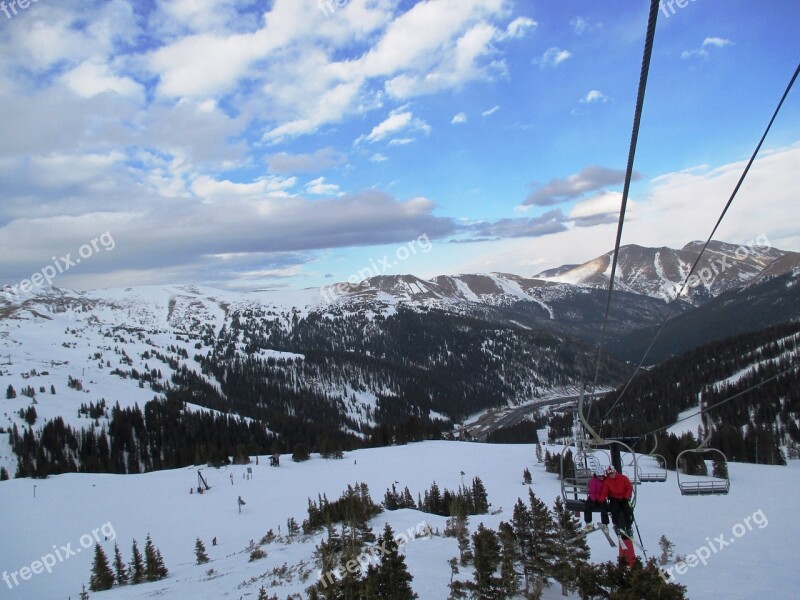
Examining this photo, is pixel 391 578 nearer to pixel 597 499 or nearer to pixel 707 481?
pixel 597 499

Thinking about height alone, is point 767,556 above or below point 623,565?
below

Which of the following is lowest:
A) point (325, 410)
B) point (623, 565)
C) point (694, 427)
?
point (694, 427)

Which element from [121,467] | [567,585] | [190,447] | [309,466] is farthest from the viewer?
[190,447]

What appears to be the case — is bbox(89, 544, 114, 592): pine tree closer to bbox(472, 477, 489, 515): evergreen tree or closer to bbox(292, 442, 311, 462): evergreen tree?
bbox(472, 477, 489, 515): evergreen tree

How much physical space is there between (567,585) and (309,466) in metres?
53.1

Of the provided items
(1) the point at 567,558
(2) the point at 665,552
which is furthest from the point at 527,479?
(1) the point at 567,558

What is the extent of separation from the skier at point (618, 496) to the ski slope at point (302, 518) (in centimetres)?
1104

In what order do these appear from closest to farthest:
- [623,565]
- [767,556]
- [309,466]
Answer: [623,565] < [767,556] < [309,466]

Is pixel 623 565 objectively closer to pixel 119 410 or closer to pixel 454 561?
pixel 454 561

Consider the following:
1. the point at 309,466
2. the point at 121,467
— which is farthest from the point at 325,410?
the point at 309,466

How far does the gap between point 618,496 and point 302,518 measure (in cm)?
3890

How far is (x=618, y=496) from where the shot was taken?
36.6 ft

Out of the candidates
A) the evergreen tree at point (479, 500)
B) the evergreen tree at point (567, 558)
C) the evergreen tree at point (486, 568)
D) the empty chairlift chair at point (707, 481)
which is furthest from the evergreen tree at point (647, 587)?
the evergreen tree at point (479, 500)

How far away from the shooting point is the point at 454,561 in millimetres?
21281
